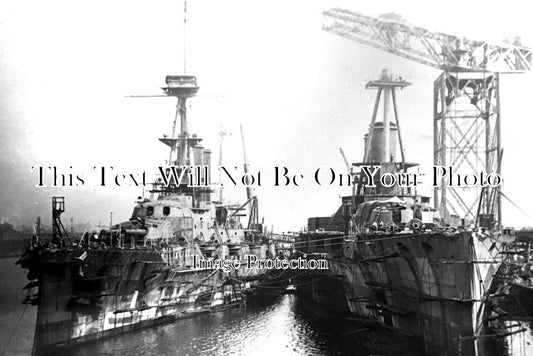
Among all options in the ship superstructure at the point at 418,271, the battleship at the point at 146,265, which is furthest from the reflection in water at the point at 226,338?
the ship superstructure at the point at 418,271

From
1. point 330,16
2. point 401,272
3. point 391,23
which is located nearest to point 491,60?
point 391,23

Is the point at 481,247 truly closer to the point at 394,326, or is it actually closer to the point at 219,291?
the point at 394,326

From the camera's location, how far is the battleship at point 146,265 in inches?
894

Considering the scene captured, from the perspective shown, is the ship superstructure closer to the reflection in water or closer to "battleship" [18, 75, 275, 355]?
the reflection in water

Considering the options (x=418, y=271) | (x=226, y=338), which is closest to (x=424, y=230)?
(x=418, y=271)

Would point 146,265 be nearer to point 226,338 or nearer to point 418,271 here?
point 226,338

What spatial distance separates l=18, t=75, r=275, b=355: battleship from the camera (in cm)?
2272

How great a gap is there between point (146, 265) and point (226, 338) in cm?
566

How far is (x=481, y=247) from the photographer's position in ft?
59.0

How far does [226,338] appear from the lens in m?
25.0

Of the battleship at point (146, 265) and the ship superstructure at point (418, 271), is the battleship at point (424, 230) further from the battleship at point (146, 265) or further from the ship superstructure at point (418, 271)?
the battleship at point (146, 265)

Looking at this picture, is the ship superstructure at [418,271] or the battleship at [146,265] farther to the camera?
the battleship at [146,265]

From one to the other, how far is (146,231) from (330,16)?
16.2 meters

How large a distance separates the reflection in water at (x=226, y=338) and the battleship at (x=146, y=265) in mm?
1130
